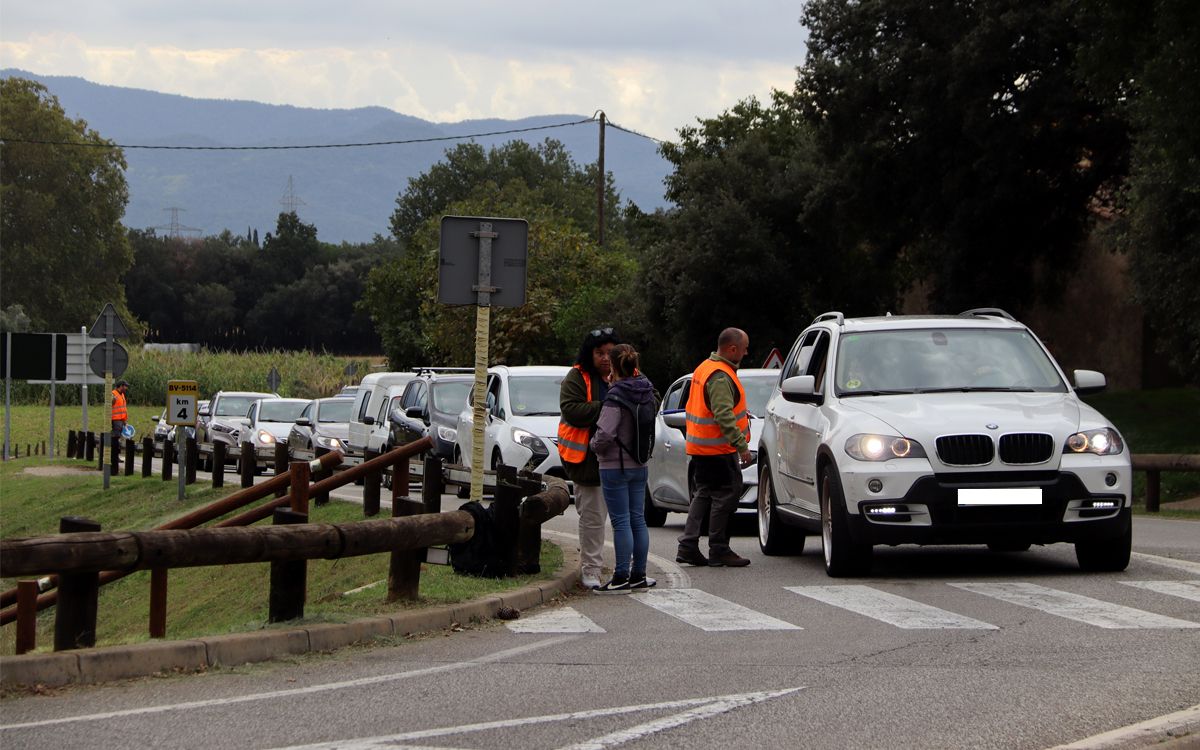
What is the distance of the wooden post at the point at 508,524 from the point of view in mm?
12477

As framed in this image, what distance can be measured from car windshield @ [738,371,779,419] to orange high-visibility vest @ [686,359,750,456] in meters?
4.88

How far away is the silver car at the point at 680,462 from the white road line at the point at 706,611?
5.52 meters

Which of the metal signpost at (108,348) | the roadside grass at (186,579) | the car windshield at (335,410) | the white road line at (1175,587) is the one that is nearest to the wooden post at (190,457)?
the roadside grass at (186,579)

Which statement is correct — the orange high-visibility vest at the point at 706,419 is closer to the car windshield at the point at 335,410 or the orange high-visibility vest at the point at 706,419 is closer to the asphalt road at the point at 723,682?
the asphalt road at the point at 723,682

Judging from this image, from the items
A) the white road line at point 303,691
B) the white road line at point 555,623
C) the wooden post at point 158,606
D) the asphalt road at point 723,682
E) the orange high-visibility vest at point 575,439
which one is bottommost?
the wooden post at point 158,606

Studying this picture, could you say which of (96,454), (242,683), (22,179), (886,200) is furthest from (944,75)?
(22,179)

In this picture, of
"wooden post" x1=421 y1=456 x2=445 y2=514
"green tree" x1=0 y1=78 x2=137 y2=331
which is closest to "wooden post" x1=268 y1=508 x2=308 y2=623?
"wooden post" x1=421 y1=456 x2=445 y2=514

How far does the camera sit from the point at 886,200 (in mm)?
41469

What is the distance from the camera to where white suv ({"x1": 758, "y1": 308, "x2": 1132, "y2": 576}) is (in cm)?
1222

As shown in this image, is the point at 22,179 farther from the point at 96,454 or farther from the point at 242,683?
the point at 242,683

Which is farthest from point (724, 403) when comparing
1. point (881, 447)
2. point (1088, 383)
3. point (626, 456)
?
point (1088, 383)

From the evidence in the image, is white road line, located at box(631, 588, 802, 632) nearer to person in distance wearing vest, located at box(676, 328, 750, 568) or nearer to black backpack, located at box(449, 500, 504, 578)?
black backpack, located at box(449, 500, 504, 578)

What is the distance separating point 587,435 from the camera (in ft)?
41.6

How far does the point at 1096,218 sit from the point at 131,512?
2258 centimetres
